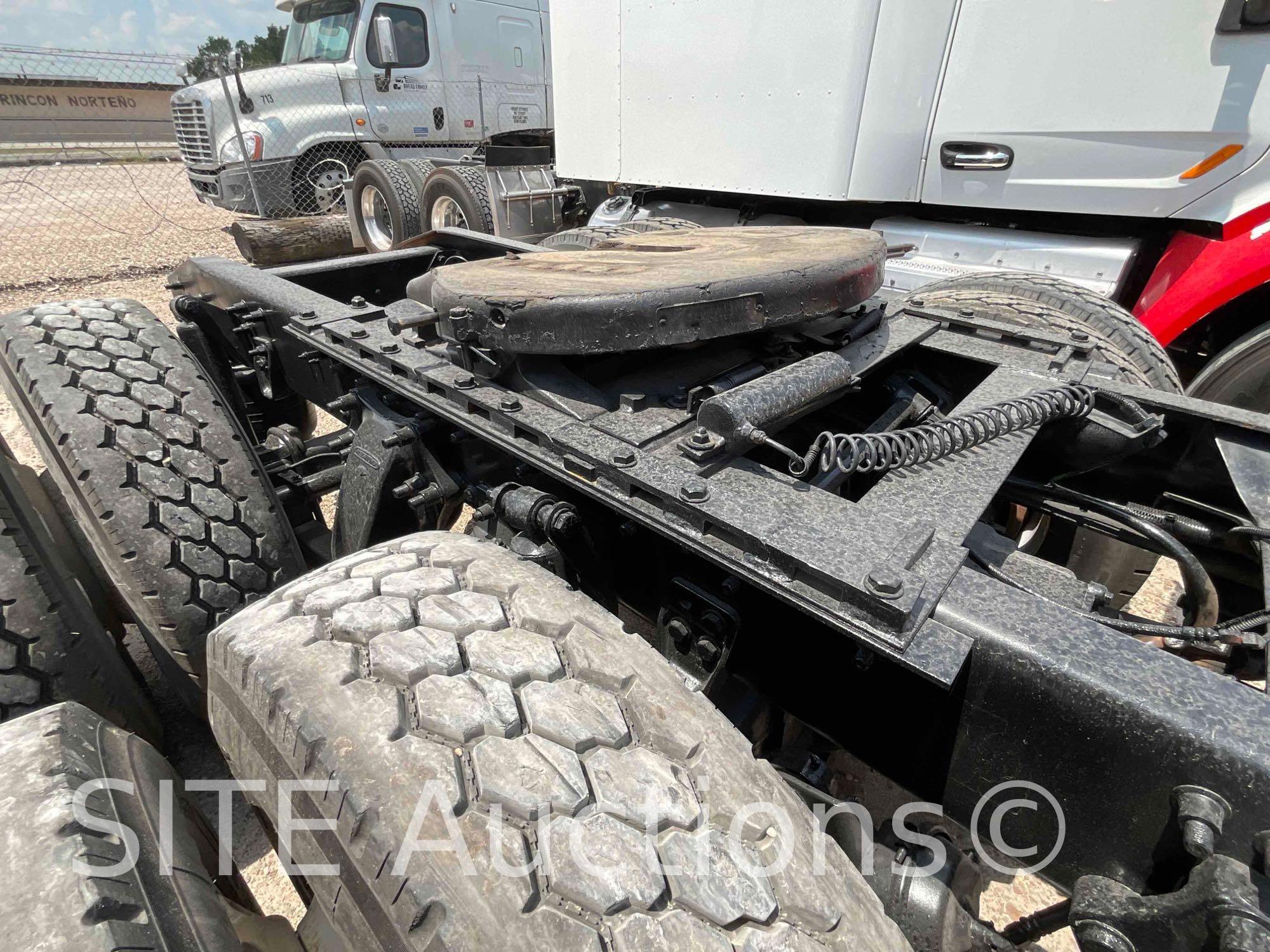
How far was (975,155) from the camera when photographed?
3.80 metres

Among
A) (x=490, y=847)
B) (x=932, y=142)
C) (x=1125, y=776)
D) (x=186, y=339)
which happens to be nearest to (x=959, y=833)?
(x=1125, y=776)

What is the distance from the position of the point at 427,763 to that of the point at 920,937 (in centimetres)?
91

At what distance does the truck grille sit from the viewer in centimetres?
1028

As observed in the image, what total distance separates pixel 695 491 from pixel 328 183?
1103 centimetres

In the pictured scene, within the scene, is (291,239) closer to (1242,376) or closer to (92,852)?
(92,852)

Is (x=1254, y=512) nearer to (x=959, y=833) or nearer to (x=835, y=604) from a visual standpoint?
(x=959, y=833)

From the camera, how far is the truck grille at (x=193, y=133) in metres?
10.3

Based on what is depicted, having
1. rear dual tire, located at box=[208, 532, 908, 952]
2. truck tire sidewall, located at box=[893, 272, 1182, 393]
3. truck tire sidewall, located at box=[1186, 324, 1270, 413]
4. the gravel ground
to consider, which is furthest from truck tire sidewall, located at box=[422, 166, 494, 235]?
rear dual tire, located at box=[208, 532, 908, 952]

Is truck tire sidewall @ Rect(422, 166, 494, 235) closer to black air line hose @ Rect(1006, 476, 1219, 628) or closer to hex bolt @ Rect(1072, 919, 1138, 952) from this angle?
black air line hose @ Rect(1006, 476, 1219, 628)

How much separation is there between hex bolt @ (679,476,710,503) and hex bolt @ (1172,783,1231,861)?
0.81 m

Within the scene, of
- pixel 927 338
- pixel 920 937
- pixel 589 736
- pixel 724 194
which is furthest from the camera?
pixel 724 194

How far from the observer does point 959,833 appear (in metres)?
1.45

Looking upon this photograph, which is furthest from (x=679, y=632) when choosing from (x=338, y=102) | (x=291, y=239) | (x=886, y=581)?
(x=338, y=102)

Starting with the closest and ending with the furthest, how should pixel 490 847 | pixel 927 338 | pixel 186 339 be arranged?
pixel 490 847 < pixel 927 338 < pixel 186 339
